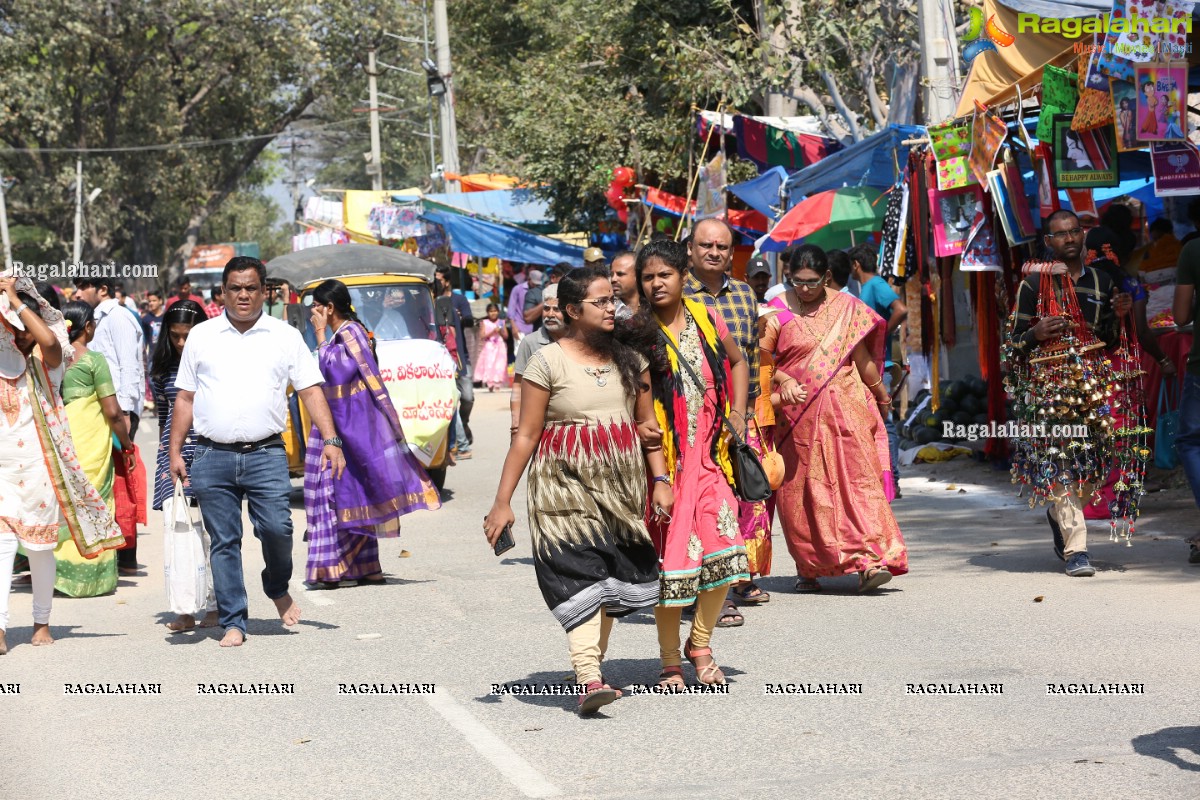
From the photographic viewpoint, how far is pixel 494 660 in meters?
6.98

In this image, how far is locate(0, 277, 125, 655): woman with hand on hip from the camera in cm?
752

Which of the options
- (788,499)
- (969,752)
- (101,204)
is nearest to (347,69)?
(101,204)

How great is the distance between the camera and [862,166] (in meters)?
14.9

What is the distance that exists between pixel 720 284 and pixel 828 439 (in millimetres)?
1266

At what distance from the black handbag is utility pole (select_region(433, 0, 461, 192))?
2661 centimetres

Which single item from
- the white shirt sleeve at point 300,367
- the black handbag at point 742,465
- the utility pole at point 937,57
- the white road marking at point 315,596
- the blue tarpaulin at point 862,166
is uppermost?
the utility pole at point 937,57

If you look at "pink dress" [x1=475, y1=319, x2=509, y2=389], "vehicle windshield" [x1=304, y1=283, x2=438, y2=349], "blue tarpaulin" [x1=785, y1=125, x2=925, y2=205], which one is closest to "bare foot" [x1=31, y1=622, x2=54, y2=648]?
"vehicle windshield" [x1=304, y1=283, x2=438, y2=349]

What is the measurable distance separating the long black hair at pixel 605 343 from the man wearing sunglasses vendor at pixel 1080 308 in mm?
3281

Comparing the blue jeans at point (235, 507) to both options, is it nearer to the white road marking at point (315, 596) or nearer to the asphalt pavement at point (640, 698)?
the asphalt pavement at point (640, 698)

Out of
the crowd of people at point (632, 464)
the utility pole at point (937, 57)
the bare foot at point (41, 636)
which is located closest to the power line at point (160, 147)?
the utility pole at point (937, 57)

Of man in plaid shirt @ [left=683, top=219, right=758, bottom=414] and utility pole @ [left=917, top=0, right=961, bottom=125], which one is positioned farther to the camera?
utility pole @ [left=917, top=0, right=961, bottom=125]

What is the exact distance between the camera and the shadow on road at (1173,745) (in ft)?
16.2

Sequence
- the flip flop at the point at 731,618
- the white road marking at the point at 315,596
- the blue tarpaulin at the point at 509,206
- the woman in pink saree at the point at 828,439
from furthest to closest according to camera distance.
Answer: the blue tarpaulin at the point at 509,206, the white road marking at the point at 315,596, the woman in pink saree at the point at 828,439, the flip flop at the point at 731,618

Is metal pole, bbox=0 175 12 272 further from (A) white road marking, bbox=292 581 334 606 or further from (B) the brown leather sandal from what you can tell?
(B) the brown leather sandal
